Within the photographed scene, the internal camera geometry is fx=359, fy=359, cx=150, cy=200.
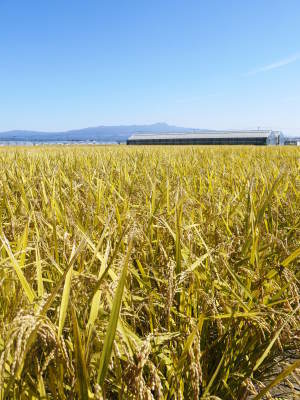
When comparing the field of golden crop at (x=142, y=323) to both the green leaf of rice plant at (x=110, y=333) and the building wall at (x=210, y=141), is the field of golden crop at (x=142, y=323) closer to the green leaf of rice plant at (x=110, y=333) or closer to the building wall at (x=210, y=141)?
the green leaf of rice plant at (x=110, y=333)

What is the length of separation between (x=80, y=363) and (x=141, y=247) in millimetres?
701

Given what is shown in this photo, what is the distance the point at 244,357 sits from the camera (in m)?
1.02

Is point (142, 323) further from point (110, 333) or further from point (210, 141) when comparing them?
point (210, 141)

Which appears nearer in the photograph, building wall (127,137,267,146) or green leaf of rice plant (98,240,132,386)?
green leaf of rice plant (98,240,132,386)

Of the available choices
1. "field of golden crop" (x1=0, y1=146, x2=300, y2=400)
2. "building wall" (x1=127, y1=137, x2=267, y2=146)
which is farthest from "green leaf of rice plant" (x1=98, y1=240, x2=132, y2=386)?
"building wall" (x1=127, y1=137, x2=267, y2=146)

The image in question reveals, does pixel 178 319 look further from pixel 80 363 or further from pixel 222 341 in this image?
pixel 80 363

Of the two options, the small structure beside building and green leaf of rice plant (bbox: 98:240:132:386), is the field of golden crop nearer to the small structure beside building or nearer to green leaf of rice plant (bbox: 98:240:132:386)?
green leaf of rice plant (bbox: 98:240:132:386)

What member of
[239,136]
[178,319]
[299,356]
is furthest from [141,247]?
[239,136]

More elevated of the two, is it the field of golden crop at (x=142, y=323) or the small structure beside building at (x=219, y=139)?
the field of golden crop at (x=142, y=323)

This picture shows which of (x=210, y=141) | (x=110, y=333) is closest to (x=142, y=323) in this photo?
(x=110, y=333)

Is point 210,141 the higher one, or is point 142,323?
point 142,323

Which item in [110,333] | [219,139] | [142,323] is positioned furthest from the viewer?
[219,139]

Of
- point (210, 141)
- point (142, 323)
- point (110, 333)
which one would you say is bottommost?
point (210, 141)

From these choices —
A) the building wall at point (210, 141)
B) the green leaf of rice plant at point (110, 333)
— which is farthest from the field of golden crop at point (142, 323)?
the building wall at point (210, 141)
